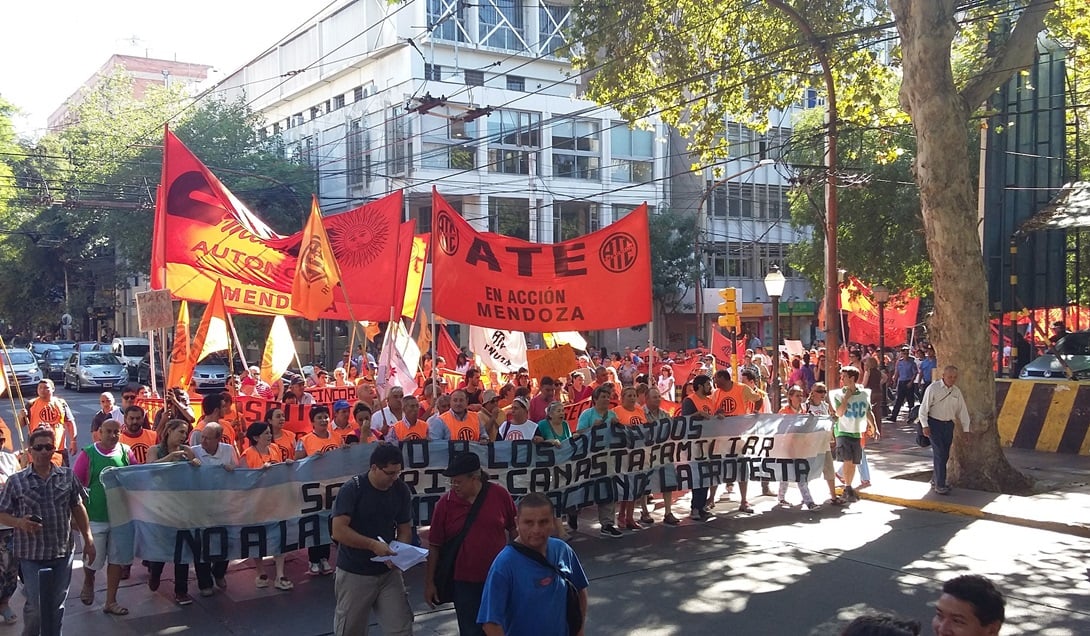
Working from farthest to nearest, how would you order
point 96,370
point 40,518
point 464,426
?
point 96,370
point 464,426
point 40,518

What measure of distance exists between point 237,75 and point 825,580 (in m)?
52.5

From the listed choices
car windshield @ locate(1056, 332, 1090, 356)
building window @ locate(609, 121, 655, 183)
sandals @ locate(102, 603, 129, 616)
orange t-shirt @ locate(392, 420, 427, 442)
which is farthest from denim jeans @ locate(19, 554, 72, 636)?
building window @ locate(609, 121, 655, 183)

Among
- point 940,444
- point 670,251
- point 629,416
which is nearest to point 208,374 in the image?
point 670,251

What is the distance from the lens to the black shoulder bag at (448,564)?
5.26m

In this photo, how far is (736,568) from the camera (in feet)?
28.0

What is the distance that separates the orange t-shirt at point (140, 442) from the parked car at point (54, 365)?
3382 centimetres

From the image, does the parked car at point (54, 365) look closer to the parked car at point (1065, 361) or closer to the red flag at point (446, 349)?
the red flag at point (446, 349)

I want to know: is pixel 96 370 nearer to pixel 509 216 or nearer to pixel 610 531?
pixel 509 216

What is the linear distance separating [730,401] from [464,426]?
331 centimetres

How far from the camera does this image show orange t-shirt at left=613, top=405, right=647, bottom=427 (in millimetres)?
10555

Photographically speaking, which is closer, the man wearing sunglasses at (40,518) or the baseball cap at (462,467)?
the baseball cap at (462,467)

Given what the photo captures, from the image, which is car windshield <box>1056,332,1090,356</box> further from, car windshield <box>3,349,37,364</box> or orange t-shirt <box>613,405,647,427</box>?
car windshield <box>3,349,37,364</box>

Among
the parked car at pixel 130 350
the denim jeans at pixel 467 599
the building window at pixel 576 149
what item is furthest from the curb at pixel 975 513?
the parked car at pixel 130 350

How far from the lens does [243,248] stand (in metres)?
12.7
